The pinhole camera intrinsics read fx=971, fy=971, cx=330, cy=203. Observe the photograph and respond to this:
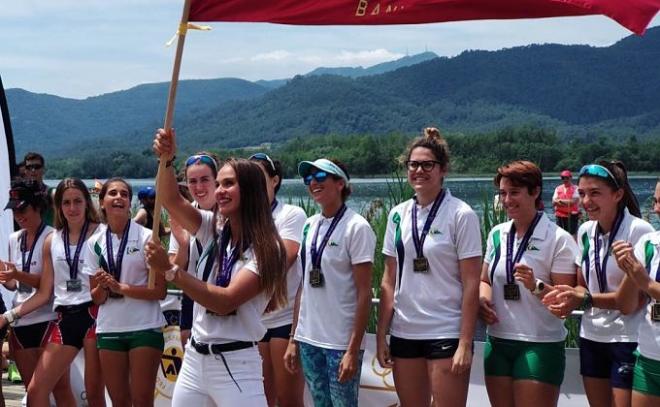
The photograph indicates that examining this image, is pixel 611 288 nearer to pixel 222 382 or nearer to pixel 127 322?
pixel 222 382

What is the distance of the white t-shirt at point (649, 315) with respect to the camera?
4.78 m

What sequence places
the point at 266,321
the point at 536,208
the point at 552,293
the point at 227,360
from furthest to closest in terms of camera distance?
1. the point at 266,321
2. the point at 536,208
3. the point at 552,293
4. the point at 227,360

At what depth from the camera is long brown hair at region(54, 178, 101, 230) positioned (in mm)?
6660

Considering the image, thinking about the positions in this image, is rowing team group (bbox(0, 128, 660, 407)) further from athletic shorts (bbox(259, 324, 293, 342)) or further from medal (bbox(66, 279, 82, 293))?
medal (bbox(66, 279, 82, 293))

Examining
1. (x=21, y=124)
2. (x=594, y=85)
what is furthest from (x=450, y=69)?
(x=21, y=124)

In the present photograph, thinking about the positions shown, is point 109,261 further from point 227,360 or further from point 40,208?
point 227,360

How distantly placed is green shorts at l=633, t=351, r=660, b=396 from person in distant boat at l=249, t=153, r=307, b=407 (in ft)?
6.80

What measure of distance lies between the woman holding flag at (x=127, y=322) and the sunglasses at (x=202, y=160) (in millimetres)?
685

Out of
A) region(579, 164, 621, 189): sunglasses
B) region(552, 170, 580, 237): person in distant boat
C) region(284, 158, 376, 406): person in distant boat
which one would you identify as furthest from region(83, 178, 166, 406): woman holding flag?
region(552, 170, 580, 237): person in distant boat

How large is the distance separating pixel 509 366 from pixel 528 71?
490 feet

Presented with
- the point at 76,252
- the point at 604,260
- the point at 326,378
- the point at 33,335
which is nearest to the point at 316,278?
the point at 326,378

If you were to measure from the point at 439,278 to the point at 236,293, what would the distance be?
57.8 inches

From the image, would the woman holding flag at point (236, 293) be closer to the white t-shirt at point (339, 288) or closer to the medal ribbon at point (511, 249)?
the white t-shirt at point (339, 288)

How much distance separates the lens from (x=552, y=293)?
4988 mm
